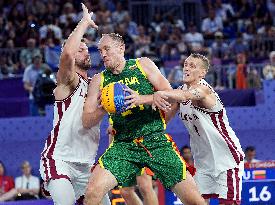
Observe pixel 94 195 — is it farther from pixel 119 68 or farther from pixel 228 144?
pixel 228 144

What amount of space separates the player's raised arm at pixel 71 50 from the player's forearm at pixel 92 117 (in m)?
0.43

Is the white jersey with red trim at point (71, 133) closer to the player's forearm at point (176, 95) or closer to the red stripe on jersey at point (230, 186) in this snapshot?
the player's forearm at point (176, 95)

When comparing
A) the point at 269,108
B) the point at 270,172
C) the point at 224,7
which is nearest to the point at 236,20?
the point at 224,7

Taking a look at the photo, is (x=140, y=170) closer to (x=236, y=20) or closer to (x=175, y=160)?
(x=175, y=160)

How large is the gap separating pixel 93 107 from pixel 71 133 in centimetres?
55

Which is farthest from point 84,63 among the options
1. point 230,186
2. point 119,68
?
point 230,186

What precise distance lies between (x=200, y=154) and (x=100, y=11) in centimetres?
1172

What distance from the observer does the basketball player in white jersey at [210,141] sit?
10.5 meters

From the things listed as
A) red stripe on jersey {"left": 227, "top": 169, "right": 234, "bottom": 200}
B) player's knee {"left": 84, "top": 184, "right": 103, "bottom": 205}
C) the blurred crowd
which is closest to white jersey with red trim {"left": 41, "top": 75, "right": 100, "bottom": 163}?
player's knee {"left": 84, "top": 184, "right": 103, "bottom": 205}

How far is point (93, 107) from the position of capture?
984cm

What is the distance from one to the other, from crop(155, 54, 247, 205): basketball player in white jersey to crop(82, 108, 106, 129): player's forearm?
0.96 meters

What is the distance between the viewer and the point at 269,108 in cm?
1691

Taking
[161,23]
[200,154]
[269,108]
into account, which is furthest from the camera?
[161,23]

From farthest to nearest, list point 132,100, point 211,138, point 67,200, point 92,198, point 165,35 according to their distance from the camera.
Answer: point 165,35
point 211,138
point 67,200
point 92,198
point 132,100
